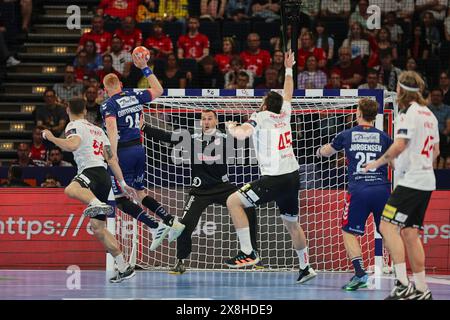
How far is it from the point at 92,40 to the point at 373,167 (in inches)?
426

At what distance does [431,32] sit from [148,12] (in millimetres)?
6060

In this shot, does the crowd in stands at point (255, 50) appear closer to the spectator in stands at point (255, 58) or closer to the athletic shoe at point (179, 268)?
the spectator in stands at point (255, 58)

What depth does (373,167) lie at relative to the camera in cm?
1059

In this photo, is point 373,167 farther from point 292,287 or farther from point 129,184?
point 129,184

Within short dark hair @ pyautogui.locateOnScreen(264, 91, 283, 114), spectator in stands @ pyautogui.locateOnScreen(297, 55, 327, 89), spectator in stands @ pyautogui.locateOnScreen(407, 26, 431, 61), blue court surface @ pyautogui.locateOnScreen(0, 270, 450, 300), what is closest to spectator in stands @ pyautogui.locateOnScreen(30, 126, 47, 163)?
blue court surface @ pyautogui.locateOnScreen(0, 270, 450, 300)

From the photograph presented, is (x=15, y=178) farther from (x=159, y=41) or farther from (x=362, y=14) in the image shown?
(x=362, y=14)

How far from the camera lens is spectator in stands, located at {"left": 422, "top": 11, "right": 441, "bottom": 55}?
1975 cm

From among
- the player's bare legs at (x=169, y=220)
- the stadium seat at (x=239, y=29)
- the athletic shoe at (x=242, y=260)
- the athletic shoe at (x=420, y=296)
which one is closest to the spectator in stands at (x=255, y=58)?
the stadium seat at (x=239, y=29)

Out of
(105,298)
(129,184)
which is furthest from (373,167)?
(129,184)

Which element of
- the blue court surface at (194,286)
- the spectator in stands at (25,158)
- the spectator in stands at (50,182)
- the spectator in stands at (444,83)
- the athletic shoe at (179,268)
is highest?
the spectator in stands at (444,83)

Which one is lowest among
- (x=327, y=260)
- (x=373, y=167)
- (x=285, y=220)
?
(x=327, y=260)

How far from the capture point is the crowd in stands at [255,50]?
18.6m

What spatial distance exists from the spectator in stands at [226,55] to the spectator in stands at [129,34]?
5.93 feet

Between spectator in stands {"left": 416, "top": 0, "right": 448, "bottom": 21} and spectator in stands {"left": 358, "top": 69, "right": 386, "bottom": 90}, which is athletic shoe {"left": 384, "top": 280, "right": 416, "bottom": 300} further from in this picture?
spectator in stands {"left": 416, "top": 0, "right": 448, "bottom": 21}
